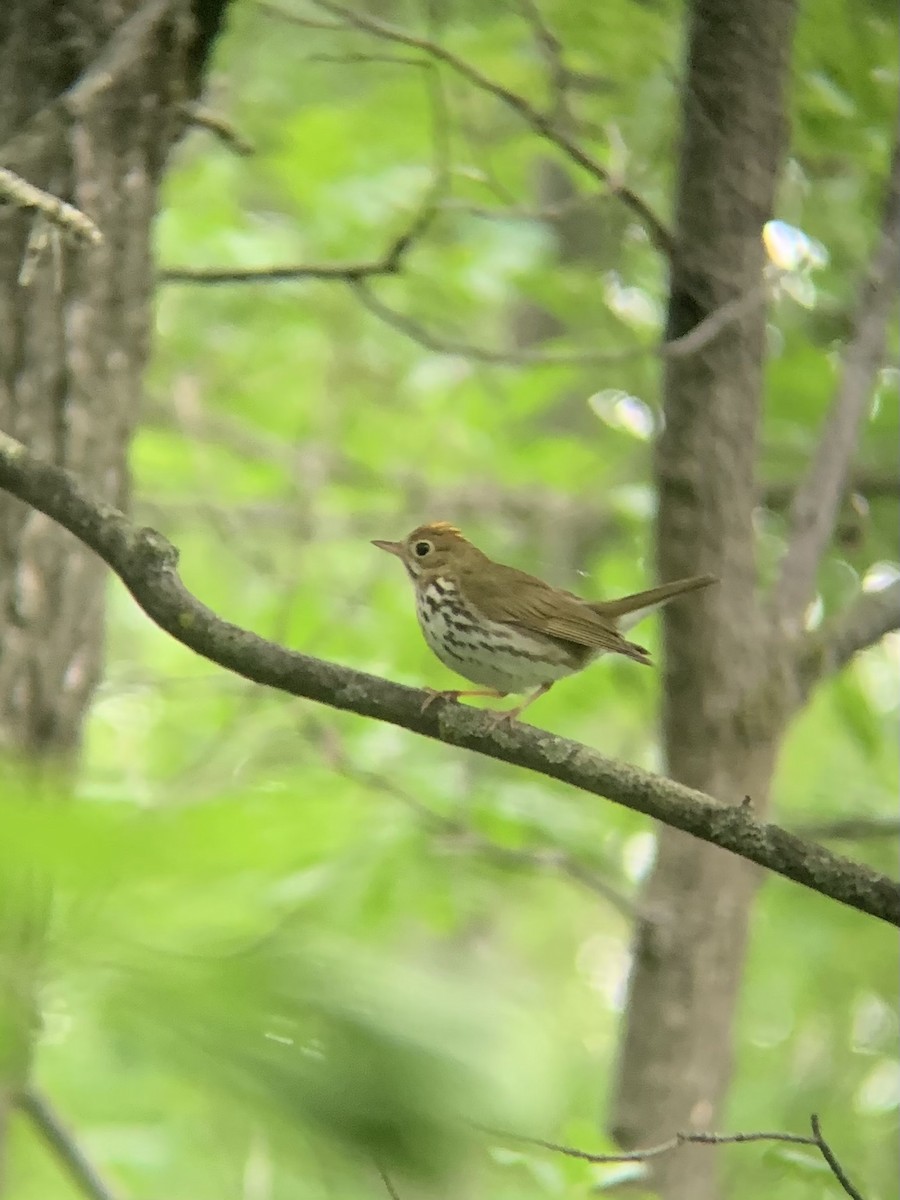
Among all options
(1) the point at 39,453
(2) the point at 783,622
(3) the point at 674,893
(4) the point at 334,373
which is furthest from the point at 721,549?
(4) the point at 334,373

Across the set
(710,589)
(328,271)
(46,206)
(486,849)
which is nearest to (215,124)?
(328,271)

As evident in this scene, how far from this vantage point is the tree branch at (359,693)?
6.11 ft

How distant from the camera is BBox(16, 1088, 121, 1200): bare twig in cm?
219

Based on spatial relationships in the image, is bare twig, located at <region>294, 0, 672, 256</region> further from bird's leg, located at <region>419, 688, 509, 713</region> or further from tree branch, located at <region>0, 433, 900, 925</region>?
tree branch, located at <region>0, 433, 900, 925</region>

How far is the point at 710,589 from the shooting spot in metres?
3.29

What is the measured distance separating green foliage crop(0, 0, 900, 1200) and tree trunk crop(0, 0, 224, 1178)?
0.30 m

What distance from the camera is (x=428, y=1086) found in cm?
51

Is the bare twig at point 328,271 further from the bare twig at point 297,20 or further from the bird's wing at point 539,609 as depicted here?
the bird's wing at point 539,609

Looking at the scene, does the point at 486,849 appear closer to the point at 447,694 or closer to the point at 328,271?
the point at 447,694

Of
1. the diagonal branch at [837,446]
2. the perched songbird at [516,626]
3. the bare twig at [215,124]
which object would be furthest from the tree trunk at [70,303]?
the diagonal branch at [837,446]

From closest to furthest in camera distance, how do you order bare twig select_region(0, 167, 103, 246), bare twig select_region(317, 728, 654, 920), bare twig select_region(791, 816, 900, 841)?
bare twig select_region(0, 167, 103, 246) < bare twig select_region(317, 728, 654, 920) < bare twig select_region(791, 816, 900, 841)

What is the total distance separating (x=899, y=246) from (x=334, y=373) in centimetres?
284

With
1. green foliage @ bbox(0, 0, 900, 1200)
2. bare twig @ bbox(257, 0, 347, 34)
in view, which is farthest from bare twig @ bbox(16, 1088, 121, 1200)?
bare twig @ bbox(257, 0, 347, 34)

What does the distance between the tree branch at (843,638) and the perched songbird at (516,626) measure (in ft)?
1.50
